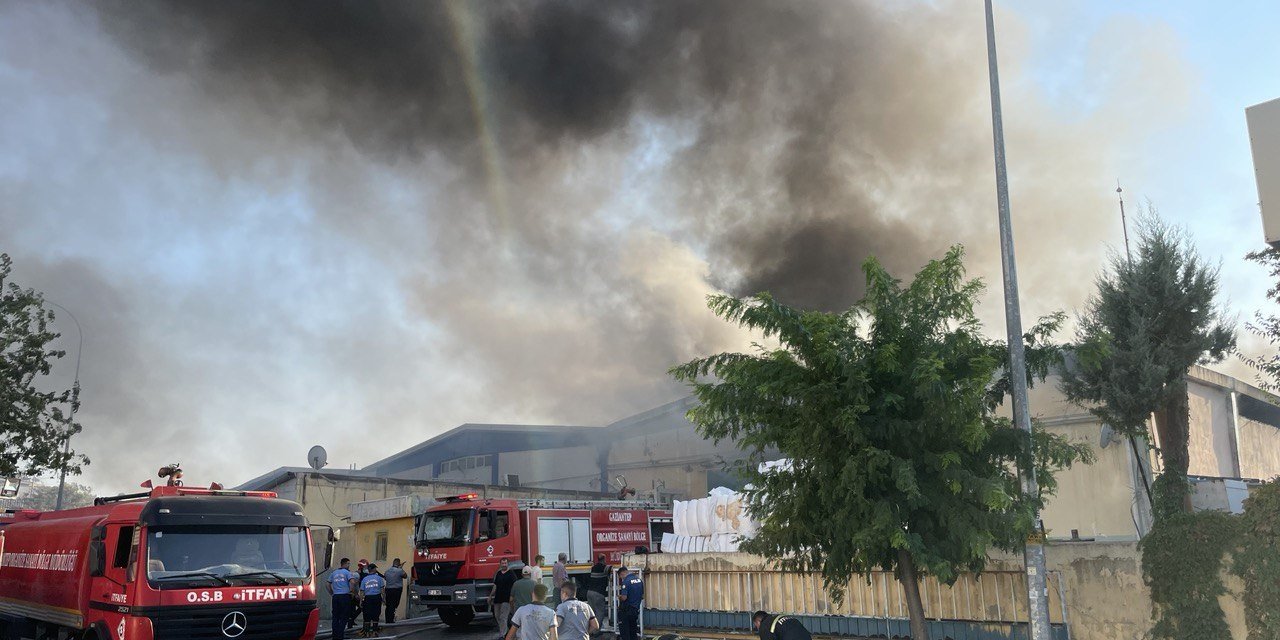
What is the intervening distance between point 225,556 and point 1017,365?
10201 mm

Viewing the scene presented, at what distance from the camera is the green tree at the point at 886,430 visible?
974cm

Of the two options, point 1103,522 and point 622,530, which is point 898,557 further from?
point 622,530

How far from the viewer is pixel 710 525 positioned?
17.9 m

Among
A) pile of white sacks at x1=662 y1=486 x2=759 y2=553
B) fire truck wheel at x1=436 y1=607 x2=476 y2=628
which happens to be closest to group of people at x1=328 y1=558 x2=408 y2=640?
fire truck wheel at x1=436 y1=607 x2=476 y2=628

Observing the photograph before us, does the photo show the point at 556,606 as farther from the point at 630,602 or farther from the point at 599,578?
the point at 599,578

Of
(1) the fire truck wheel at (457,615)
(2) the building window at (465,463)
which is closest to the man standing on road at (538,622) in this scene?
(1) the fire truck wheel at (457,615)

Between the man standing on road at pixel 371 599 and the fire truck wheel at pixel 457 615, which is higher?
the man standing on road at pixel 371 599

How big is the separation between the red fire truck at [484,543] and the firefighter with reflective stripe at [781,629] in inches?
400

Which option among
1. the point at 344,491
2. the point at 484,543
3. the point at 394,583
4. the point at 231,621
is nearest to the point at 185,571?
the point at 231,621

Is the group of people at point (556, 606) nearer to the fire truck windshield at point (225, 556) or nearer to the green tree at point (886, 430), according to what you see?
the green tree at point (886, 430)

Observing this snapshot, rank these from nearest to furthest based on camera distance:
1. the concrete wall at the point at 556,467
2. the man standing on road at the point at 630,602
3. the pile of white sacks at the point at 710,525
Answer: the man standing on road at the point at 630,602, the pile of white sacks at the point at 710,525, the concrete wall at the point at 556,467

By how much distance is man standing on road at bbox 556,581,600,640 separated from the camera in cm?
1032

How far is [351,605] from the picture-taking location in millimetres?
20359

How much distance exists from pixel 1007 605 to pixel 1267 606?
3117mm
